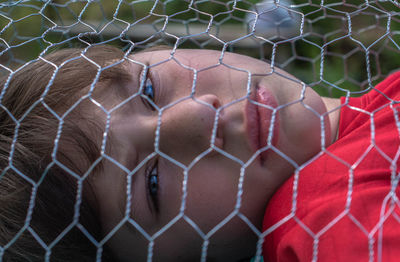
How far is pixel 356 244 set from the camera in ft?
1.39

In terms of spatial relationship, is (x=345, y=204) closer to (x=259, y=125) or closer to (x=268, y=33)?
(x=259, y=125)

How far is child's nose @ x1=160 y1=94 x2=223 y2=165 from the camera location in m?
0.46

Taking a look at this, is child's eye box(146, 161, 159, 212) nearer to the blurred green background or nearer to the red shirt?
the red shirt

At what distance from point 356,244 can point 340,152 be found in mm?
115

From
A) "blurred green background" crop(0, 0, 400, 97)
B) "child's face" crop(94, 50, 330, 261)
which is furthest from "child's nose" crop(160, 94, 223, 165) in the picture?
"blurred green background" crop(0, 0, 400, 97)

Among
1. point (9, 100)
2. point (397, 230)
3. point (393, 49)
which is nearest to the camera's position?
point (397, 230)

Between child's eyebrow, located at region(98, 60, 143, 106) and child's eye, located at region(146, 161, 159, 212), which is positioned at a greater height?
child's eyebrow, located at region(98, 60, 143, 106)

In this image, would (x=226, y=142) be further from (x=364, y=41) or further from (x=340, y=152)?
(x=364, y=41)

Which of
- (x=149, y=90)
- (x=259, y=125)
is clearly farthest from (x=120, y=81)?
(x=259, y=125)

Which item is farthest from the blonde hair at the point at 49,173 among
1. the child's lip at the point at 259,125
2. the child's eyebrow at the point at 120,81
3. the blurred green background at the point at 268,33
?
the blurred green background at the point at 268,33

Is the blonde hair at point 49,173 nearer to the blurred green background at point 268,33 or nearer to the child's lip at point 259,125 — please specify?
the child's lip at point 259,125

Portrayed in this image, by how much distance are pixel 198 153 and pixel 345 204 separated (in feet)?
0.50

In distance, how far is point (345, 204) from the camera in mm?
450

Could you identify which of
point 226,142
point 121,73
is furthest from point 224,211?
point 121,73
